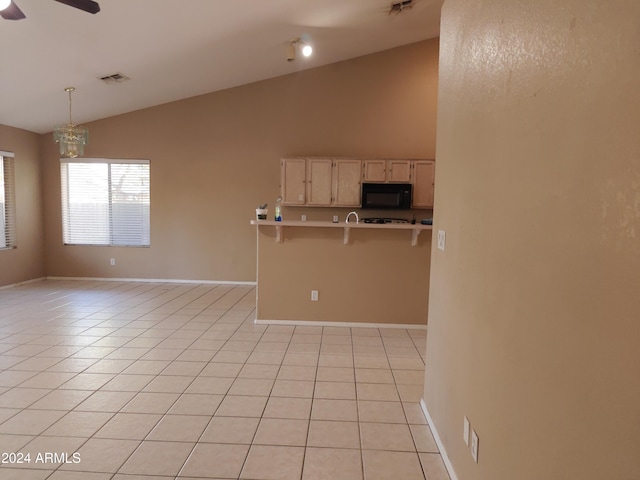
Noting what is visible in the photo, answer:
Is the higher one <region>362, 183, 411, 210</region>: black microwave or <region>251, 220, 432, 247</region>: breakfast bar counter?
<region>362, 183, 411, 210</region>: black microwave

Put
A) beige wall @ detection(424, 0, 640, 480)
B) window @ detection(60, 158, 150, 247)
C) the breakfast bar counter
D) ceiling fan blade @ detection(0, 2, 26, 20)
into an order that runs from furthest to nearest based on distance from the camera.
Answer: window @ detection(60, 158, 150, 247)
the breakfast bar counter
ceiling fan blade @ detection(0, 2, 26, 20)
beige wall @ detection(424, 0, 640, 480)

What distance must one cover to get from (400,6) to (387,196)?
8.54 ft

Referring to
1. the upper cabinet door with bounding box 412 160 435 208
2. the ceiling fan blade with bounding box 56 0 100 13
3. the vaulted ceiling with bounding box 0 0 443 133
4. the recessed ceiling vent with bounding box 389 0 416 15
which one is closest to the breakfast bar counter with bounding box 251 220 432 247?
the upper cabinet door with bounding box 412 160 435 208

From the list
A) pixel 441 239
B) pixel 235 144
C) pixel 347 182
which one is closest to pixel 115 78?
pixel 235 144

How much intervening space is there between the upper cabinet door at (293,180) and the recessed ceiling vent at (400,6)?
2.43 meters

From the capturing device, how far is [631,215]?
28.2 inches

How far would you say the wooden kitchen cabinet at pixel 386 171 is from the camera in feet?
19.3

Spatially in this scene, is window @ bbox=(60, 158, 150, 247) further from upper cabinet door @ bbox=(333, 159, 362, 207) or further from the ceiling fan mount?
the ceiling fan mount

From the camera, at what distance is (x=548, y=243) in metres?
1.03

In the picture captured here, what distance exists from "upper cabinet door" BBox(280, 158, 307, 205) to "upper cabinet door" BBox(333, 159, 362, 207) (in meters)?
0.53

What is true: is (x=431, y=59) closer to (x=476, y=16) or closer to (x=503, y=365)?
(x=476, y=16)

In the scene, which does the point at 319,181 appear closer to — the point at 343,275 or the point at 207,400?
the point at 343,275

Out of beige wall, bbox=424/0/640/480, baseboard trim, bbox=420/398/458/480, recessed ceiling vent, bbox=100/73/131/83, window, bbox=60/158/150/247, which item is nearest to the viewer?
beige wall, bbox=424/0/640/480

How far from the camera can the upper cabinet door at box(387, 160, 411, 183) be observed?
5.88m
